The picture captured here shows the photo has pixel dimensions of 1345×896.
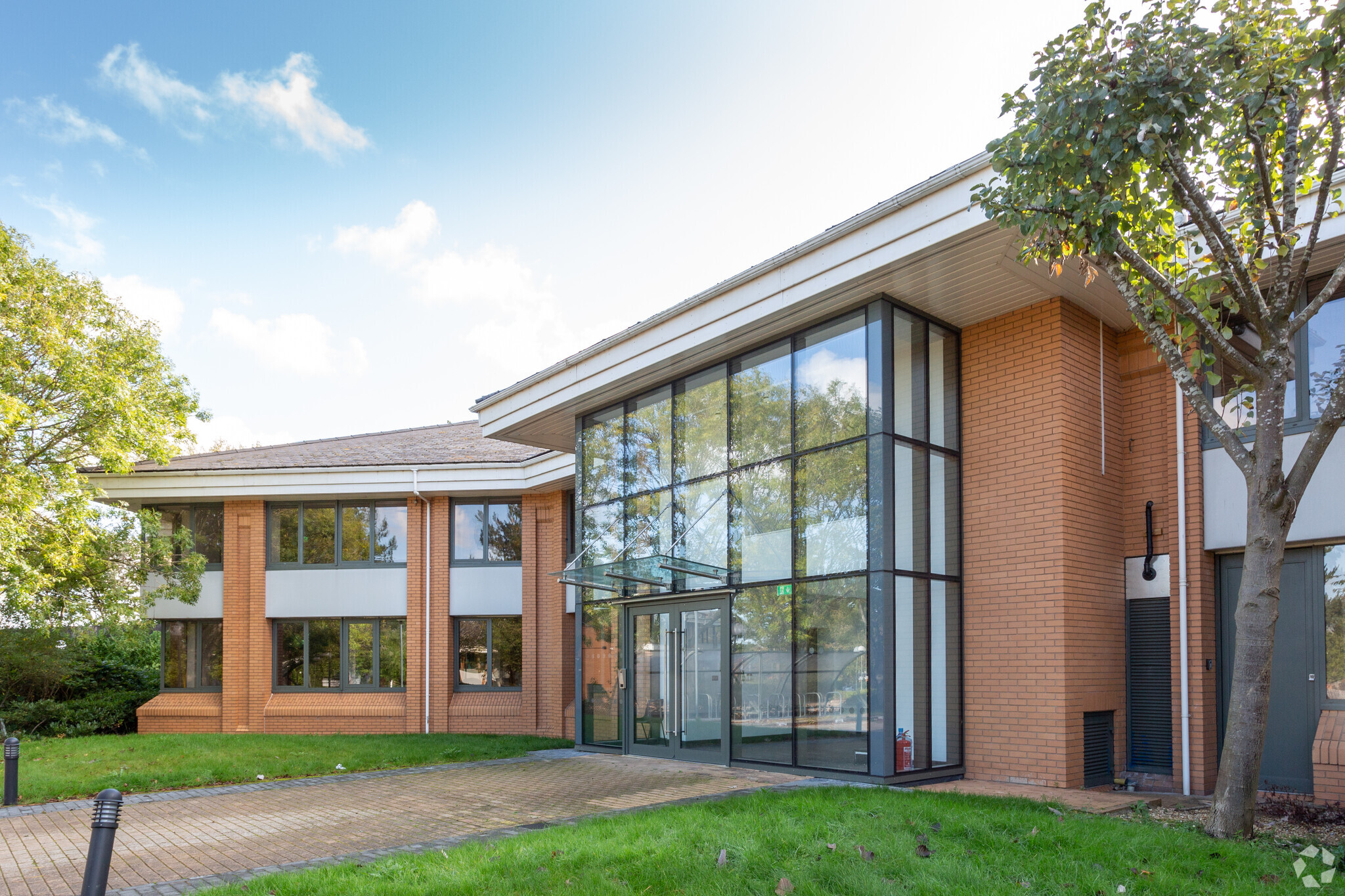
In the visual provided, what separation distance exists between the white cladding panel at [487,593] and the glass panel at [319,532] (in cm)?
276

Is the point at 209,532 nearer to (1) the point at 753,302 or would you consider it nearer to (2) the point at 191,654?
(2) the point at 191,654

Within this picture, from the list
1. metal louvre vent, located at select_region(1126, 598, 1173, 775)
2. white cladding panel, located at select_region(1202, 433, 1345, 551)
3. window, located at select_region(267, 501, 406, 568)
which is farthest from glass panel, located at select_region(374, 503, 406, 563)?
white cladding panel, located at select_region(1202, 433, 1345, 551)

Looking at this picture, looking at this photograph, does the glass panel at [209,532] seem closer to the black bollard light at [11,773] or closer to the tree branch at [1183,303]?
the black bollard light at [11,773]

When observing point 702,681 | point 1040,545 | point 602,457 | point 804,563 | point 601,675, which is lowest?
point 601,675

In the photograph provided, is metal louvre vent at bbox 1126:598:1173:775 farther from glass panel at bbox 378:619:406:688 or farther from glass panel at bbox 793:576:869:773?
glass panel at bbox 378:619:406:688

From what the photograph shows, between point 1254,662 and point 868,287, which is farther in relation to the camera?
point 868,287

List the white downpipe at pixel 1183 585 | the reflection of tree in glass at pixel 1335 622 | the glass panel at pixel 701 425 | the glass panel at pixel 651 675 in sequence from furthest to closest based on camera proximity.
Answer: the glass panel at pixel 651 675, the glass panel at pixel 701 425, the white downpipe at pixel 1183 585, the reflection of tree in glass at pixel 1335 622

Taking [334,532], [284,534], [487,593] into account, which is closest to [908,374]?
[487,593]

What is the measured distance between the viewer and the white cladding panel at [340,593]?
2005 cm

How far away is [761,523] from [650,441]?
2.89 metres

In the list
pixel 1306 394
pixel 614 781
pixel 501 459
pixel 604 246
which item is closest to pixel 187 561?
pixel 501 459

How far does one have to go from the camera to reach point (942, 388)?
1163cm

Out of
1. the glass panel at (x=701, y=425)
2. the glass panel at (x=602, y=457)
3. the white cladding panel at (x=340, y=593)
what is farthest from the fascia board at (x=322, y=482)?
the glass panel at (x=701, y=425)

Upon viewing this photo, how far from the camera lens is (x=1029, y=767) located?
10.2m
